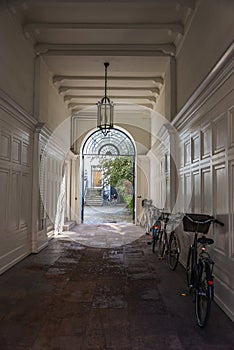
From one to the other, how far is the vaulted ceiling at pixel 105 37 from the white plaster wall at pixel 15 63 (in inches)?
7.0

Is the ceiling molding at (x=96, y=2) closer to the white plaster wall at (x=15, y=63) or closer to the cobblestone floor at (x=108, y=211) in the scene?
the white plaster wall at (x=15, y=63)

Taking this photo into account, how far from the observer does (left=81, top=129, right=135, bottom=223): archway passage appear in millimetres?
11633

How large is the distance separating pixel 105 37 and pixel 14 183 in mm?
2945

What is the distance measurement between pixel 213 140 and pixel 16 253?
11.5ft

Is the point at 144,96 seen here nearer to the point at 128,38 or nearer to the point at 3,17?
the point at 128,38

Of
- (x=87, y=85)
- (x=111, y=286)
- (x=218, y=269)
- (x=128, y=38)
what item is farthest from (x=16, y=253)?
(x=87, y=85)

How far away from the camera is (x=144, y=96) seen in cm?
895

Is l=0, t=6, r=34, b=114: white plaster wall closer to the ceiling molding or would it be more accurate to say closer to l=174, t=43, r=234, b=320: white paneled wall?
the ceiling molding

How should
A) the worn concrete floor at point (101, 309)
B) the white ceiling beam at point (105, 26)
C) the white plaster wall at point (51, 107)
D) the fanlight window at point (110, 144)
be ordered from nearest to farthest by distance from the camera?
the worn concrete floor at point (101, 309), the white ceiling beam at point (105, 26), the white plaster wall at point (51, 107), the fanlight window at point (110, 144)

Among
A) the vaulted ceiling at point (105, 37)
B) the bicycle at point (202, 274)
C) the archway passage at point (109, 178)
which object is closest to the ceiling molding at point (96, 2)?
the vaulted ceiling at point (105, 37)

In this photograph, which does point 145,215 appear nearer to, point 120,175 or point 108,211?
point 120,175

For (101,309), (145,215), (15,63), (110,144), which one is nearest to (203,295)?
(101,309)

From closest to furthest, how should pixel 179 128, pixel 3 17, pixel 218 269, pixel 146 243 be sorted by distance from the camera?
pixel 218 269, pixel 3 17, pixel 179 128, pixel 146 243

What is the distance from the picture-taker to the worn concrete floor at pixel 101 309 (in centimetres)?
255
